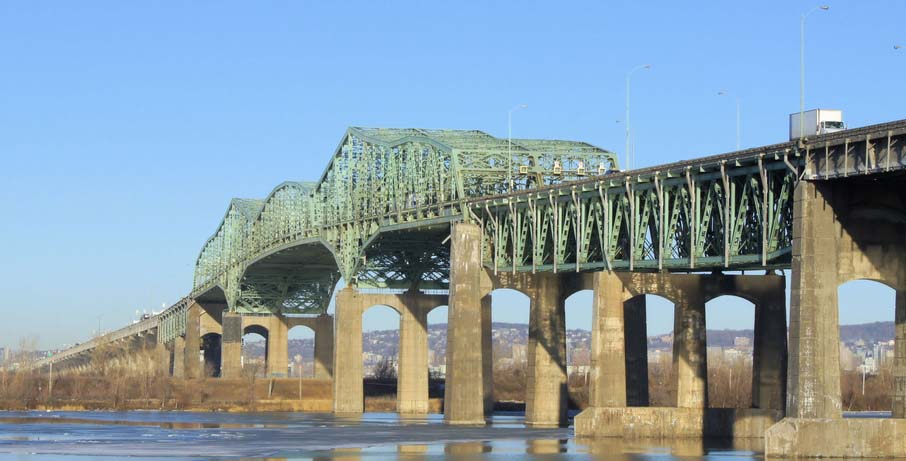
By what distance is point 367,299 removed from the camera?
148375 millimetres

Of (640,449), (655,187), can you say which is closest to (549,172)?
(655,187)

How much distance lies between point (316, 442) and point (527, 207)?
25.3 m

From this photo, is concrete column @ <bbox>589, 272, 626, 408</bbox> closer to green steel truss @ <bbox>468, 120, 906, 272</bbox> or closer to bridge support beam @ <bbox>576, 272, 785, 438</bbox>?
bridge support beam @ <bbox>576, 272, 785, 438</bbox>

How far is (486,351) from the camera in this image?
125000 mm

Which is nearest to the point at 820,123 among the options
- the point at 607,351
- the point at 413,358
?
the point at 607,351

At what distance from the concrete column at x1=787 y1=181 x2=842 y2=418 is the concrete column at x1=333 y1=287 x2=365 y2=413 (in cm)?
7668

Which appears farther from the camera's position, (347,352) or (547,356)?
(347,352)

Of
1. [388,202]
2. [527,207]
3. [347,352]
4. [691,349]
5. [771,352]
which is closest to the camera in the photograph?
[771,352]

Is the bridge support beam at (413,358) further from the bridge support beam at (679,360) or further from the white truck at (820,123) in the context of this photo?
the white truck at (820,123)

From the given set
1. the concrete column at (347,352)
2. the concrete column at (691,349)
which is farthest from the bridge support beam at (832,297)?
the concrete column at (347,352)

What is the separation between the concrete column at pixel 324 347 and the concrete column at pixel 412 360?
3710 cm

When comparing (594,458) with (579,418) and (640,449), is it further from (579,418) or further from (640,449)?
(579,418)

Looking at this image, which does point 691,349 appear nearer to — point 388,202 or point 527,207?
point 527,207

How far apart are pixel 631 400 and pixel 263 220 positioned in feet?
281
